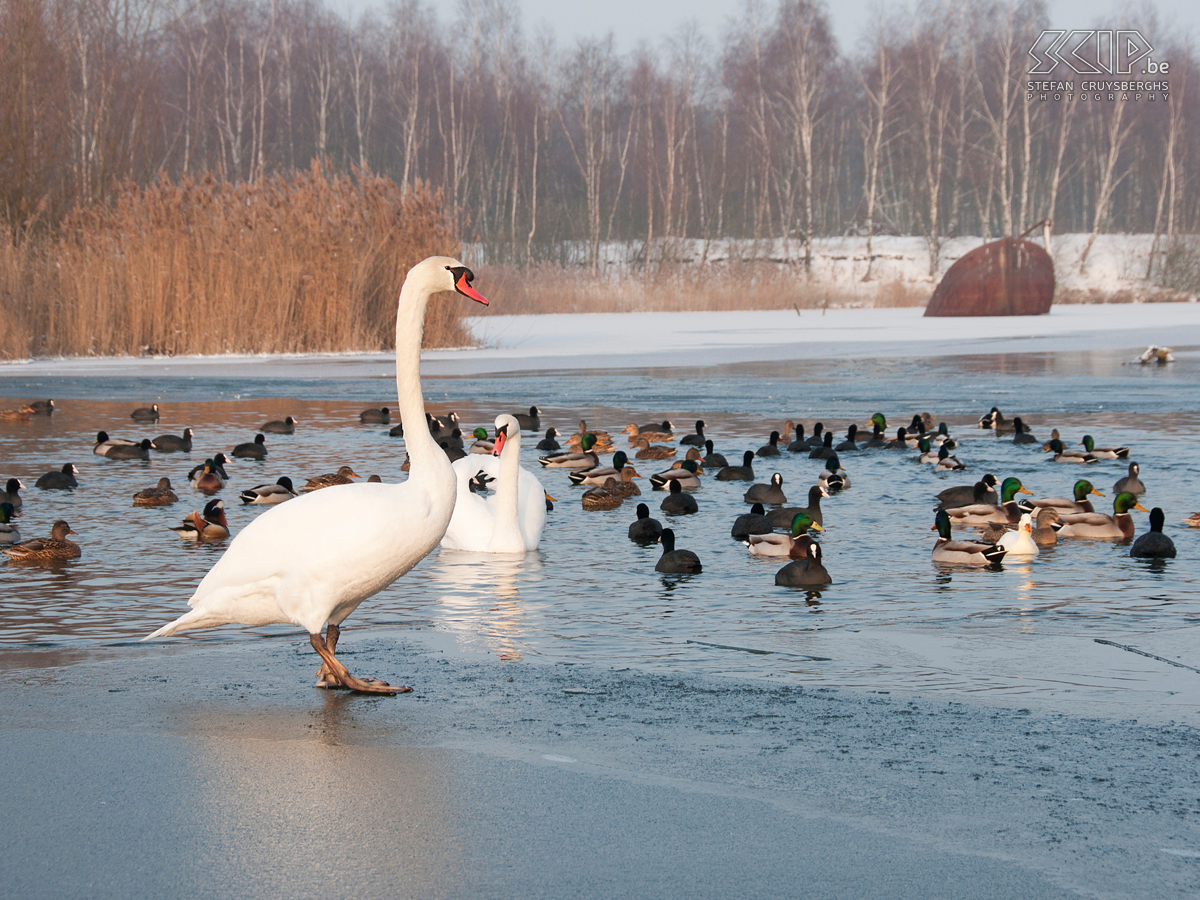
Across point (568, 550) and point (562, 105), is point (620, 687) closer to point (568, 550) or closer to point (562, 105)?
point (568, 550)

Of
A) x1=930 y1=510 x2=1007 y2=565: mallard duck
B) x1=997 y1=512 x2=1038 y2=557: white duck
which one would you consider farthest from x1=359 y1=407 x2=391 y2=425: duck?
x1=930 y1=510 x2=1007 y2=565: mallard duck

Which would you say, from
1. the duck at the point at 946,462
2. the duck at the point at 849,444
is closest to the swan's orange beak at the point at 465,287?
the duck at the point at 946,462

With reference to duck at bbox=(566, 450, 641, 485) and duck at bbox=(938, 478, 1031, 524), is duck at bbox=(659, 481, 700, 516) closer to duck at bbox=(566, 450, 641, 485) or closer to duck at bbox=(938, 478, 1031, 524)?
duck at bbox=(566, 450, 641, 485)

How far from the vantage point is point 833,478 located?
11.0 m

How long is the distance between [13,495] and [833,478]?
5.96 meters

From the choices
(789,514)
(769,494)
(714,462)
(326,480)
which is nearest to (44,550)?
(326,480)

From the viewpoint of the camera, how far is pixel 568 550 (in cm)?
885

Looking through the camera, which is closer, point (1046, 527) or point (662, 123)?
point (1046, 527)

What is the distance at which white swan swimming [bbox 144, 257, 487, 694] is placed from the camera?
483 cm

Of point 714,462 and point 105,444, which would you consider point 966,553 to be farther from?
point 105,444

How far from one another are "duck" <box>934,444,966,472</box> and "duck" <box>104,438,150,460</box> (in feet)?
23.5

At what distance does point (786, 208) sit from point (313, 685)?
208ft

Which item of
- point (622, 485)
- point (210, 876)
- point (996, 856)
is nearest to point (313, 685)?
point (210, 876)

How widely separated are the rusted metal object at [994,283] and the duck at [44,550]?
112 ft
